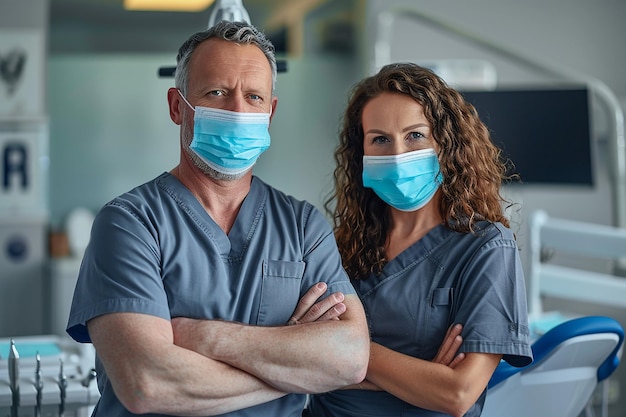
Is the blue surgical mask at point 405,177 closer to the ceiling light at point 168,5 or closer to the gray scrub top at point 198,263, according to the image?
the gray scrub top at point 198,263

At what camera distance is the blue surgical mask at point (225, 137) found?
1444 mm

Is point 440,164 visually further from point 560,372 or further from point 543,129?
point 543,129

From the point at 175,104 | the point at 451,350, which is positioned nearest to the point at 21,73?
the point at 175,104

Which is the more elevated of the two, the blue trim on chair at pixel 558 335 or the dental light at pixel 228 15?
the dental light at pixel 228 15

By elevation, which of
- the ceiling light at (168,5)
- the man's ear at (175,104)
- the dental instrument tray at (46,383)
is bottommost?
the dental instrument tray at (46,383)

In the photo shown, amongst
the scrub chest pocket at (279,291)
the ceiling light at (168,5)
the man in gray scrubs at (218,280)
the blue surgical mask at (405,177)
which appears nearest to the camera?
the man in gray scrubs at (218,280)

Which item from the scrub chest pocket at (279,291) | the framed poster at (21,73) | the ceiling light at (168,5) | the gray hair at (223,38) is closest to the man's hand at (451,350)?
the scrub chest pocket at (279,291)

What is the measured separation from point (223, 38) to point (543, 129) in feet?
6.62

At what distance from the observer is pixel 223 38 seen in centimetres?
147

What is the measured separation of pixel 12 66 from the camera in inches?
170

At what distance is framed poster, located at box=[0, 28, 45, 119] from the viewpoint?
14.1 feet

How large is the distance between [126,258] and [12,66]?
3.33 meters

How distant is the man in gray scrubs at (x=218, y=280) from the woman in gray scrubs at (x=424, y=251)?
152 millimetres

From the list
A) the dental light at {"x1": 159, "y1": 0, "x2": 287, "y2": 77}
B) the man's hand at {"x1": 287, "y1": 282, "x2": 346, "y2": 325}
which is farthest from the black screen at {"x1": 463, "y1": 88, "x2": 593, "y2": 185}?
the man's hand at {"x1": 287, "y1": 282, "x2": 346, "y2": 325}
